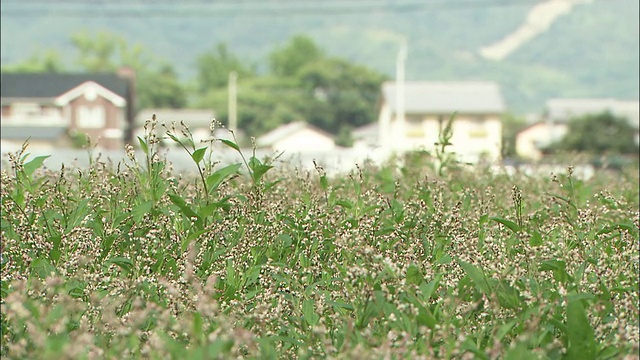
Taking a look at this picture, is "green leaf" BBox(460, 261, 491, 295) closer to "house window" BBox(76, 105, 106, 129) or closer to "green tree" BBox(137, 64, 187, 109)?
"house window" BBox(76, 105, 106, 129)

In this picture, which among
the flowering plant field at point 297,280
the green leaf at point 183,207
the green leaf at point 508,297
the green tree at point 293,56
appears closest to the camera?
the flowering plant field at point 297,280

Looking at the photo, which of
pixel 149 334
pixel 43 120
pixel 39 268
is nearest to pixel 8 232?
pixel 39 268

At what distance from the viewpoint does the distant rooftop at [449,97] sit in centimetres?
6556

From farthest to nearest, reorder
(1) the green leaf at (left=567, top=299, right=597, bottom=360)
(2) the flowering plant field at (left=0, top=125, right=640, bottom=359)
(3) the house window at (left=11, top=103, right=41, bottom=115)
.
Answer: (3) the house window at (left=11, top=103, right=41, bottom=115), (1) the green leaf at (left=567, top=299, right=597, bottom=360), (2) the flowering plant field at (left=0, top=125, right=640, bottom=359)

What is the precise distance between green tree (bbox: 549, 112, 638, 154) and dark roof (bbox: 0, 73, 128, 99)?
32076 mm

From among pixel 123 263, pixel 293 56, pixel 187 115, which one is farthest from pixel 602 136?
pixel 293 56

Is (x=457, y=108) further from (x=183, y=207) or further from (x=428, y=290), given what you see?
(x=428, y=290)

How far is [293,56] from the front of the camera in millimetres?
138375

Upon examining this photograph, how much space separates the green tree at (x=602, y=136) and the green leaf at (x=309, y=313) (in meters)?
57.6

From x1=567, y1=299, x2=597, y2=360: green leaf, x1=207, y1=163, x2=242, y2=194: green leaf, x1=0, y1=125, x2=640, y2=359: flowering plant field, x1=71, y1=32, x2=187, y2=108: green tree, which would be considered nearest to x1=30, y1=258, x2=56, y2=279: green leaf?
x1=0, y1=125, x2=640, y2=359: flowering plant field

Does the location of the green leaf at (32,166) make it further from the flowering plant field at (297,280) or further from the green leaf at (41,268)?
the green leaf at (41,268)

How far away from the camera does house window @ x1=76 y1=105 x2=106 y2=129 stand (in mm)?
36188

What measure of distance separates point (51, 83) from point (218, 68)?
105m

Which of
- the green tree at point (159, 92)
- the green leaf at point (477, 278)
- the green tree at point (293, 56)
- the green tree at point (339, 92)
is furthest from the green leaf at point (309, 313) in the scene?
the green tree at point (293, 56)
